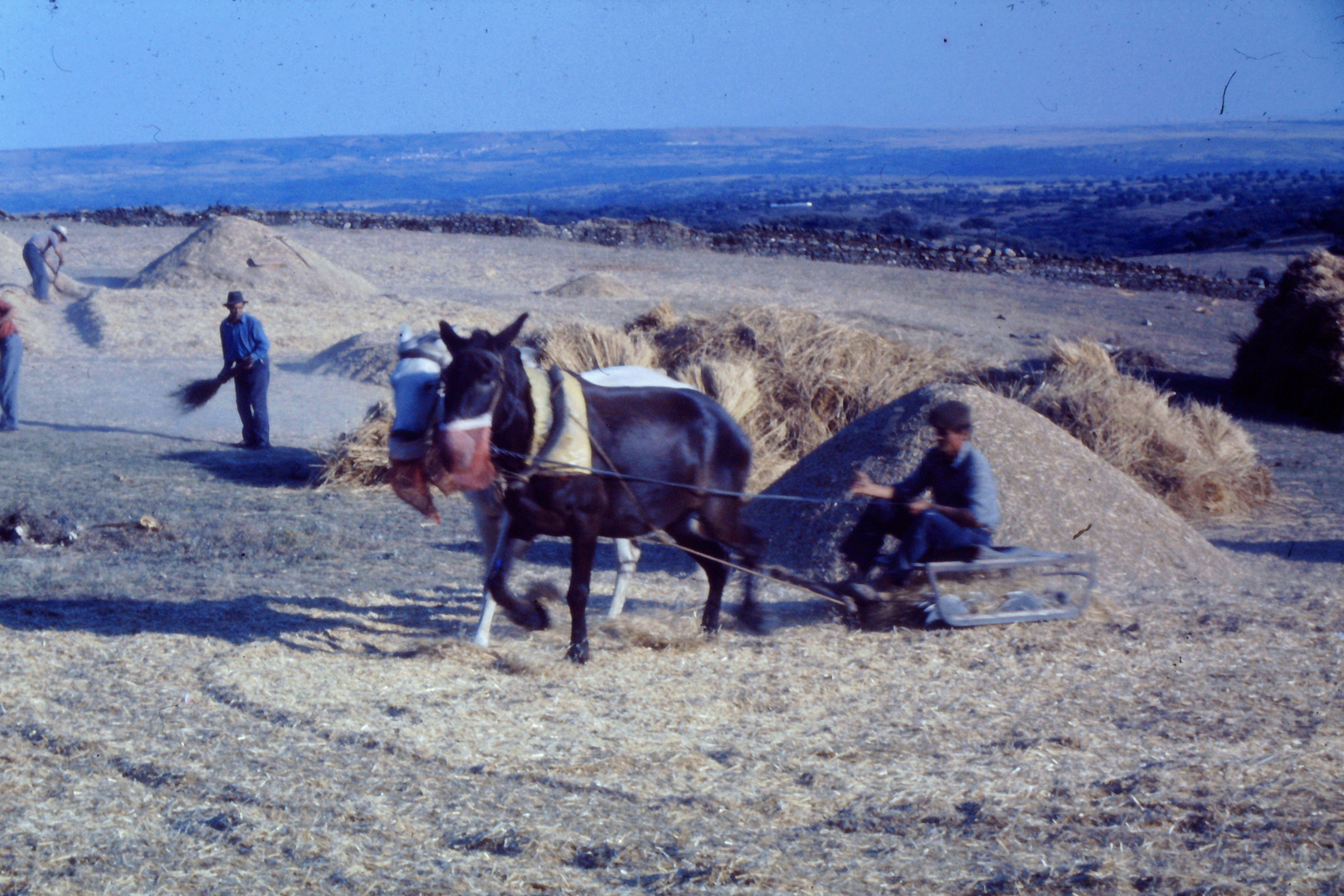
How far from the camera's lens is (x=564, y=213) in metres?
54.2

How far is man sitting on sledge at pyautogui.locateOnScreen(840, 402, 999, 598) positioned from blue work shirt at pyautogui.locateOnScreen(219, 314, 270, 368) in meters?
7.61

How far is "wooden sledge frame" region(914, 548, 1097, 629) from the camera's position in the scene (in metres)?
6.14

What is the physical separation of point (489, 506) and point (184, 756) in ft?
6.56

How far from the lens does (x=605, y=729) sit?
4.79 m

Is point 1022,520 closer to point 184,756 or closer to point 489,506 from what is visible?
point 489,506

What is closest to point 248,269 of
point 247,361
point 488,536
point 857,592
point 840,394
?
point 247,361

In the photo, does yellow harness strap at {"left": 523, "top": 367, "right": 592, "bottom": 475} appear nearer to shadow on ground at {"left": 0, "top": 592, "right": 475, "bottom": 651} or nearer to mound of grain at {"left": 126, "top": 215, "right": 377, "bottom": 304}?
shadow on ground at {"left": 0, "top": 592, "right": 475, "bottom": 651}

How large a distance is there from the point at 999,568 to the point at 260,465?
7.72 metres

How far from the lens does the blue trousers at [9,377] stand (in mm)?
12148

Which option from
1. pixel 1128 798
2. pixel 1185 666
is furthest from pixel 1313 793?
pixel 1185 666

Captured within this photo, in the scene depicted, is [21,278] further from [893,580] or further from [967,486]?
[967,486]

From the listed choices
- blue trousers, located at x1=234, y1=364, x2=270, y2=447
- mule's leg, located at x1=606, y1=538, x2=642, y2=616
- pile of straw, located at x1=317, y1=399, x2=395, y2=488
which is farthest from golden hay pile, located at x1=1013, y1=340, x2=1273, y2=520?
blue trousers, located at x1=234, y1=364, x2=270, y2=447

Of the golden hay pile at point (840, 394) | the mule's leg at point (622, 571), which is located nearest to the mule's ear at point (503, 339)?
the mule's leg at point (622, 571)

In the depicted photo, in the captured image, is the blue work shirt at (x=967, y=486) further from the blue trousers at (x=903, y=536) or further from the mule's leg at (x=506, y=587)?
the mule's leg at (x=506, y=587)
